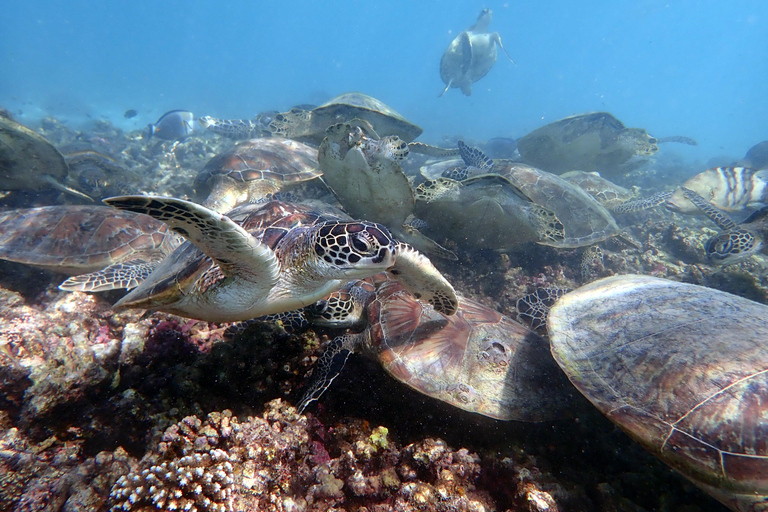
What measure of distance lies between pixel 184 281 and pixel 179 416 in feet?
3.47

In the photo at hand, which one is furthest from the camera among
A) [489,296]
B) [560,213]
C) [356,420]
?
[560,213]

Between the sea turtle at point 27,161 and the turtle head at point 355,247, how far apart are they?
712 centimetres

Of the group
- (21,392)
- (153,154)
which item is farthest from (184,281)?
(153,154)

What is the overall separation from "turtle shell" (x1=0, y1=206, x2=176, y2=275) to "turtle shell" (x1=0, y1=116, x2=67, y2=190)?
2.10 m

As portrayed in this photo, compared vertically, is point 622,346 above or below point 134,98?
below

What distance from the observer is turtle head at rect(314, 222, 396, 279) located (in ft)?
6.77

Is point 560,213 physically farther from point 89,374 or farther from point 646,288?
point 89,374

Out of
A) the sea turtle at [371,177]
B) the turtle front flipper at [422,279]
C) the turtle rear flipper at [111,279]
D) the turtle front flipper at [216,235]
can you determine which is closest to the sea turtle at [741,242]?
the sea turtle at [371,177]

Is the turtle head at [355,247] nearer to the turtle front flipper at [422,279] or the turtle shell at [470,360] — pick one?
the turtle front flipper at [422,279]

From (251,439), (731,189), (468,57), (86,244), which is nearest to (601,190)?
(731,189)

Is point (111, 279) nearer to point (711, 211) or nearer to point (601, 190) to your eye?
point (601, 190)

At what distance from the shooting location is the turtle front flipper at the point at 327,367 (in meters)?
2.38

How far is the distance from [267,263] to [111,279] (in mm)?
2875

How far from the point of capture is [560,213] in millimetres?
5328
